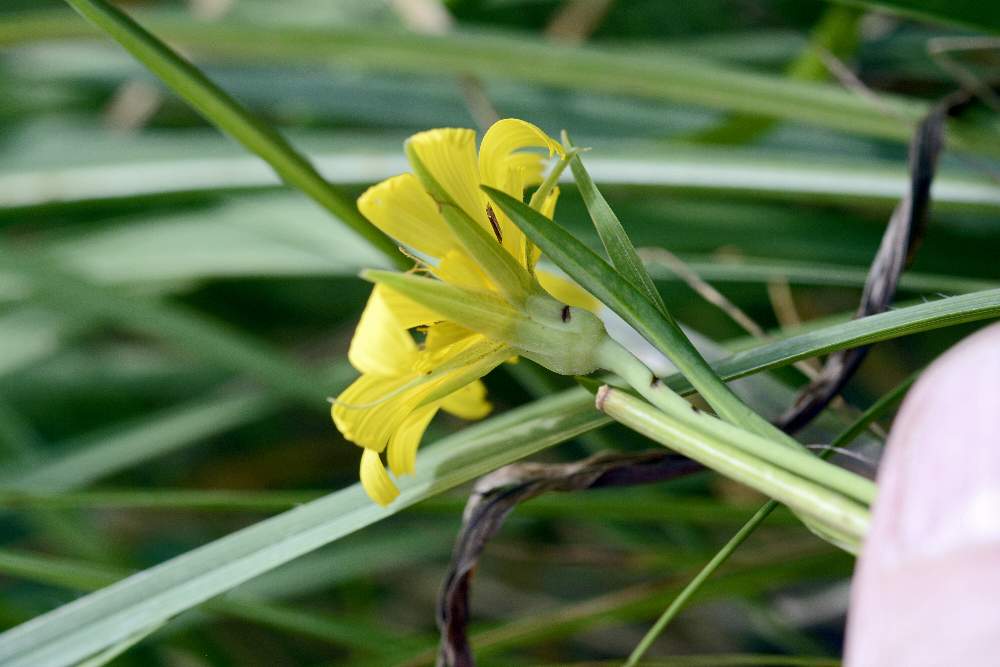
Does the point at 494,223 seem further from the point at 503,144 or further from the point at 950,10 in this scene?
the point at 950,10

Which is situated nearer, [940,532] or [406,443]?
[940,532]

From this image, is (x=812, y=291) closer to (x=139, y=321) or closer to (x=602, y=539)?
(x=602, y=539)

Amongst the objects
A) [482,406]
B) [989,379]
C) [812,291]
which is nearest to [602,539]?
[812,291]

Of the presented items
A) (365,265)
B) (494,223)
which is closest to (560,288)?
(494,223)

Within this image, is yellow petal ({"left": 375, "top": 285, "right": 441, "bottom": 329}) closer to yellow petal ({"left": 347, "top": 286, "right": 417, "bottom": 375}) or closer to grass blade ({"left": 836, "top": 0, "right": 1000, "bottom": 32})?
yellow petal ({"left": 347, "top": 286, "right": 417, "bottom": 375})

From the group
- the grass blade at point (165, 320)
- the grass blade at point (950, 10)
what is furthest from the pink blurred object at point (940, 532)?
the grass blade at point (165, 320)

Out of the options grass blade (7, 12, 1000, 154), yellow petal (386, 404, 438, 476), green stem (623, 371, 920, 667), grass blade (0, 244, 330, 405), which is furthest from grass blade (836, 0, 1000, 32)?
grass blade (0, 244, 330, 405)
